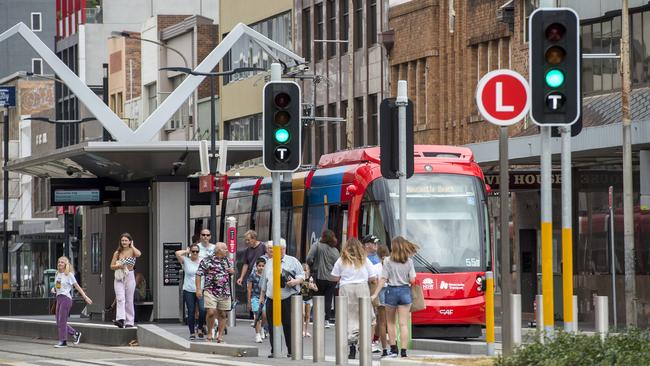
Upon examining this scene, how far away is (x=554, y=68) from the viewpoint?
16.3 metres

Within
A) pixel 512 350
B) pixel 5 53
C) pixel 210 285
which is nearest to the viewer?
pixel 512 350

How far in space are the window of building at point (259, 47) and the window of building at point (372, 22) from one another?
27.0 ft

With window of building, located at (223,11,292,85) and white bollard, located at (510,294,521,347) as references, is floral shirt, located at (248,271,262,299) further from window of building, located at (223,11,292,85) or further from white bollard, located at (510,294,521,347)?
window of building, located at (223,11,292,85)

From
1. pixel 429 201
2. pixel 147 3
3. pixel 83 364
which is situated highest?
pixel 147 3

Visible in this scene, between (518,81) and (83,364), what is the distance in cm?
886

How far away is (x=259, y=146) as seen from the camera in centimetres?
3450

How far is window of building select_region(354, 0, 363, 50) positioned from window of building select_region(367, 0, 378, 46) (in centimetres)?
79

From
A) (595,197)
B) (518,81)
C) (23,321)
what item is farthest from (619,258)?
(518,81)

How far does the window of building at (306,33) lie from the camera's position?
66750 millimetres

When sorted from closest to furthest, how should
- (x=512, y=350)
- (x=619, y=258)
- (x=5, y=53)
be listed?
(x=512, y=350) → (x=619, y=258) → (x=5, y=53)

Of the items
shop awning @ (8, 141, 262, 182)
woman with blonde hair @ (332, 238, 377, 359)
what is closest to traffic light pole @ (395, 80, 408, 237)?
woman with blonde hair @ (332, 238, 377, 359)

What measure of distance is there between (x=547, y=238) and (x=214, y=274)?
506 inches

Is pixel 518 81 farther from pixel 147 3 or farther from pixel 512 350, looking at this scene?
pixel 147 3

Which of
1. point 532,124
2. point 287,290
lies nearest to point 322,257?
point 287,290
